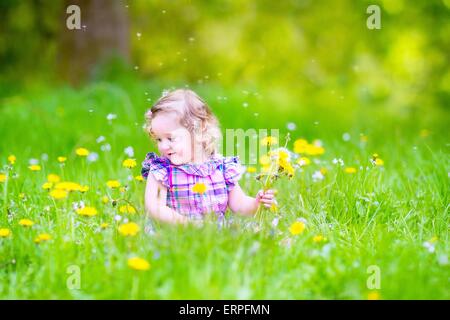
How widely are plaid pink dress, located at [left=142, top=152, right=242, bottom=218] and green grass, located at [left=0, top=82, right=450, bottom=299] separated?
7.3 inches

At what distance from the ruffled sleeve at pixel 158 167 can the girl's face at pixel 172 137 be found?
0.04 meters

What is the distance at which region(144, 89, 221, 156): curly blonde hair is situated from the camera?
2.76 metres

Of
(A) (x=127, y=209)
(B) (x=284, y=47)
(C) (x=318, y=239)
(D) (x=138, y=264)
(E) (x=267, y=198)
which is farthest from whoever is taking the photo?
(B) (x=284, y=47)

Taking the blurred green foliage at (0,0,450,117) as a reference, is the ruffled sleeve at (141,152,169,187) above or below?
below

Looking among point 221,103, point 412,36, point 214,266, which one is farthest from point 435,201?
point 412,36

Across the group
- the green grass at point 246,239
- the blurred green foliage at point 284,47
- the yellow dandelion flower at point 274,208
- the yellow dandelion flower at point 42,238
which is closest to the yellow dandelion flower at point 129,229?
the green grass at point 246,239

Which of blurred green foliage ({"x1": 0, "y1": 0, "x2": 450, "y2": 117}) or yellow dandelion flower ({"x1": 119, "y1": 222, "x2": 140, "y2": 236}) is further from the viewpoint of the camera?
blurred green foliage ({"x1": 0, "y1": 0, "x2": 450, "y2": 117})

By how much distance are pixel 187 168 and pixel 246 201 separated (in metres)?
0.29

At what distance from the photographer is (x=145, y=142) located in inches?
164

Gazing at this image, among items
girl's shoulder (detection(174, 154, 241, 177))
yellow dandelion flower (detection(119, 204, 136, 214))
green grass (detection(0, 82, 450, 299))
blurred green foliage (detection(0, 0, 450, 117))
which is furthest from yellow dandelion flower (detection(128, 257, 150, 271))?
blurred green foliage (detection(0, 0, 450, 117))

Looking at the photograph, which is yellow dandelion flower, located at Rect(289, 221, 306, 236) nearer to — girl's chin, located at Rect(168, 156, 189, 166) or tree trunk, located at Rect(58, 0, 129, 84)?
girl's chin, located at Rect(168, 156, 189, 166)

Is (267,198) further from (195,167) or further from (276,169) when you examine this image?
(195,167)

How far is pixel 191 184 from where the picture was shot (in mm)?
2773

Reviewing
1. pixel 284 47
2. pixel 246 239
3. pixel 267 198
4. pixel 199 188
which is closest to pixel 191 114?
pixel 199 188
